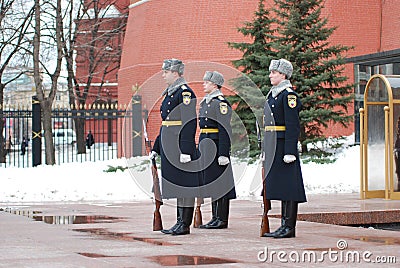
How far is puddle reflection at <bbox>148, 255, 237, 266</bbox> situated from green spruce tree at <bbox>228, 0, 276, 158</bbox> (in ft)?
45.1

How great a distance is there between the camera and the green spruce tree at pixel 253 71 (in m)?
21.5

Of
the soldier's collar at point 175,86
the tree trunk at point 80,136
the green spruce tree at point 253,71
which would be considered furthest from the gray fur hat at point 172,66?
the tree trunk at point 80,136

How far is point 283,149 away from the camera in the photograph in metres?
9.01

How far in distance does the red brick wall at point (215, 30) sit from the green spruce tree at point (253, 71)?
3.50 m

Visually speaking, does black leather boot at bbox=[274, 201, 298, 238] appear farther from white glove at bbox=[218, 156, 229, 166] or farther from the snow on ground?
the snow on ground

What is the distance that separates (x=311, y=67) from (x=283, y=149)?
12.9m

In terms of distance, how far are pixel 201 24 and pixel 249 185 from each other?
1034 cm

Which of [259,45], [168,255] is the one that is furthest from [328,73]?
[168,255]

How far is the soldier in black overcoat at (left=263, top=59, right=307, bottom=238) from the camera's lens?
29.2 feet

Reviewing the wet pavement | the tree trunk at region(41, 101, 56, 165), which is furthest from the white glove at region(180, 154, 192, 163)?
the tree trunk at region(41, 101, 56, 165)

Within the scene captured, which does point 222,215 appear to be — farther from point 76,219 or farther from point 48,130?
point 48,130

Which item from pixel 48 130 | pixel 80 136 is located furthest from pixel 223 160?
pixel 80 136

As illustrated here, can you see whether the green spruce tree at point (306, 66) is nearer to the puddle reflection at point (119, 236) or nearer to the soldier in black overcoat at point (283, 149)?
the puddle reflection at point (119, 236)

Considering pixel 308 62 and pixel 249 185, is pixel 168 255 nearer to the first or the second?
pixel 249 185
